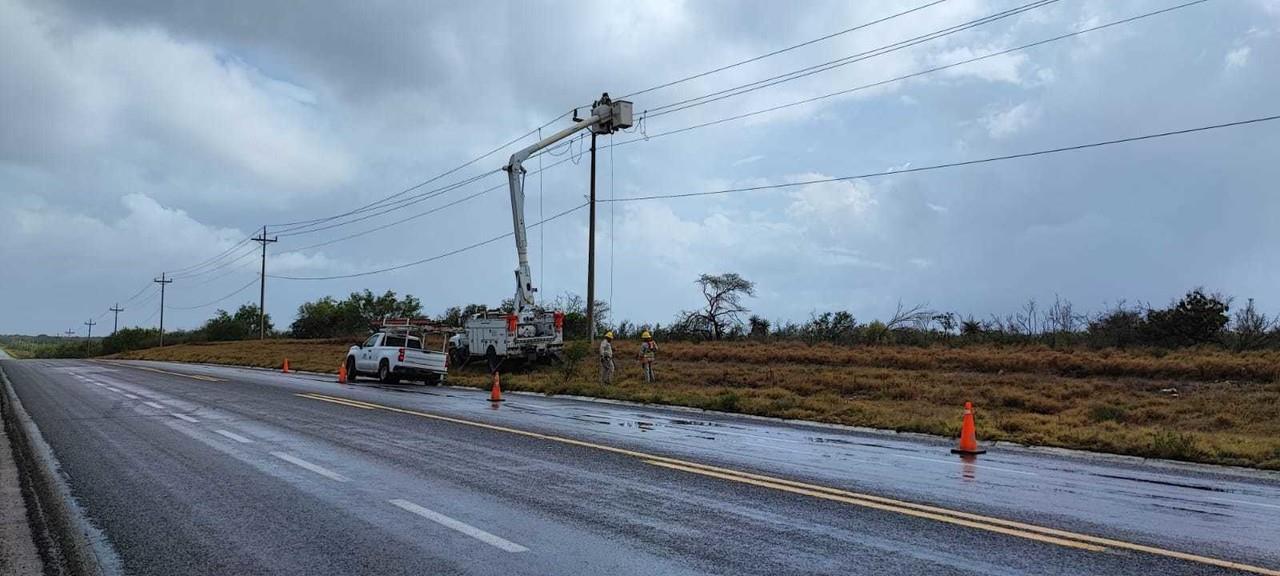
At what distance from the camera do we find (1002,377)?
2589 cm

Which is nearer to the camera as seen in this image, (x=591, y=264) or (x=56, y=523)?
(x=56, y=523)

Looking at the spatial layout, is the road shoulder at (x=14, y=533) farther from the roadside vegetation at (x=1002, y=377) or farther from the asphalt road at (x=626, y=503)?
the roadside vegetation at (x=1002, y=377)

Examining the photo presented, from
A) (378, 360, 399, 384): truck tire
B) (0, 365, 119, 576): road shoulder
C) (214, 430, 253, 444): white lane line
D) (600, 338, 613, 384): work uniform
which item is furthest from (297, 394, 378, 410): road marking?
(600, 338, 613, 384): work uniform

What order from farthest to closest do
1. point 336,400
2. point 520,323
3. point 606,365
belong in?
point 520,323 < point 606,365 < point 336,400

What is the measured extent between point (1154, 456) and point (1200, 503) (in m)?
5.02

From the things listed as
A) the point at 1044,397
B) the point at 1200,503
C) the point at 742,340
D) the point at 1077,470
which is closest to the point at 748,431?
the point at 1077,470

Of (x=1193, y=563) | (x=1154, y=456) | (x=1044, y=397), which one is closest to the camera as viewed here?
(x=1193, y=563)

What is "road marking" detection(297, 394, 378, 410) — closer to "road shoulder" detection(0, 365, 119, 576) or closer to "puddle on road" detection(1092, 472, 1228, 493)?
"road shoulder" detection(0, 365, 119, 576)

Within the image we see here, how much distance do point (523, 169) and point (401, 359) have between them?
8.83 m

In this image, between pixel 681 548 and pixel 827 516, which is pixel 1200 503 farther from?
pixel 681 548

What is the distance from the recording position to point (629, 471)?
9.23 metres

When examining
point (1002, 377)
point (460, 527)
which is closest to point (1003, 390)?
point (1002, 377)

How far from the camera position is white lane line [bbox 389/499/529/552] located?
5891mm

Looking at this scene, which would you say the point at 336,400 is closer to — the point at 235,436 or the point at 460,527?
the point at 235,436
